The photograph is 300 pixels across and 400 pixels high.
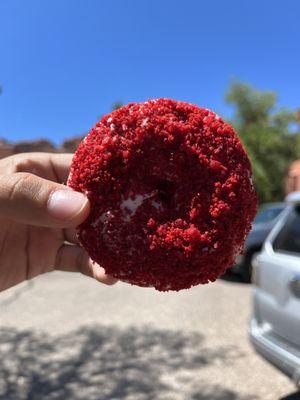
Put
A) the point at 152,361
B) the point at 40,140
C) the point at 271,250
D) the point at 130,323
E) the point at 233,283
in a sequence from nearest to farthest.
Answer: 1. the point at 271,250
2. the point at 152,361
3. the point at 130,323
4. the point at 233,283
5. the point at 40,140

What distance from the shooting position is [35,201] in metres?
1.70

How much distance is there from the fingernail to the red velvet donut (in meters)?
0.05

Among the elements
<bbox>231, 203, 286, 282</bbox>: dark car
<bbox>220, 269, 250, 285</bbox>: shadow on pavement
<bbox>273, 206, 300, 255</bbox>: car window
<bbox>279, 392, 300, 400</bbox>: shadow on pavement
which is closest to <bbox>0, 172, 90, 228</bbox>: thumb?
<bbox>273, 206, 300, 255</bbox>: car window

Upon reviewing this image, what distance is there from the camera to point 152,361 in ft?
17.5

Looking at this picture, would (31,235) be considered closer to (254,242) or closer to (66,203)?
(66,203)

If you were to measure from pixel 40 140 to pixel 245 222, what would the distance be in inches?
544

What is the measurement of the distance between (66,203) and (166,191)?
36 cm

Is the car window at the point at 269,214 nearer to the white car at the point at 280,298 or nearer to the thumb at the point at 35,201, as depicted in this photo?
the white car at the point at 280,298

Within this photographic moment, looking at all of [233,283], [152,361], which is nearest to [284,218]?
[152,361]

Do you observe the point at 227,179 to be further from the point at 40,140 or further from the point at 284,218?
the point at 40,140

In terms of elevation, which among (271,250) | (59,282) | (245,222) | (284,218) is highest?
(245,222)

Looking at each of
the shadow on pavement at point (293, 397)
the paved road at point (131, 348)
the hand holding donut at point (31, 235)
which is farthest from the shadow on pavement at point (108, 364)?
the hand holding donut at point (31, 235)

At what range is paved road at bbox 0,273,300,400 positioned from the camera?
15.5ft

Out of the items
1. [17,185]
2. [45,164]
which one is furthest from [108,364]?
[17,185]
